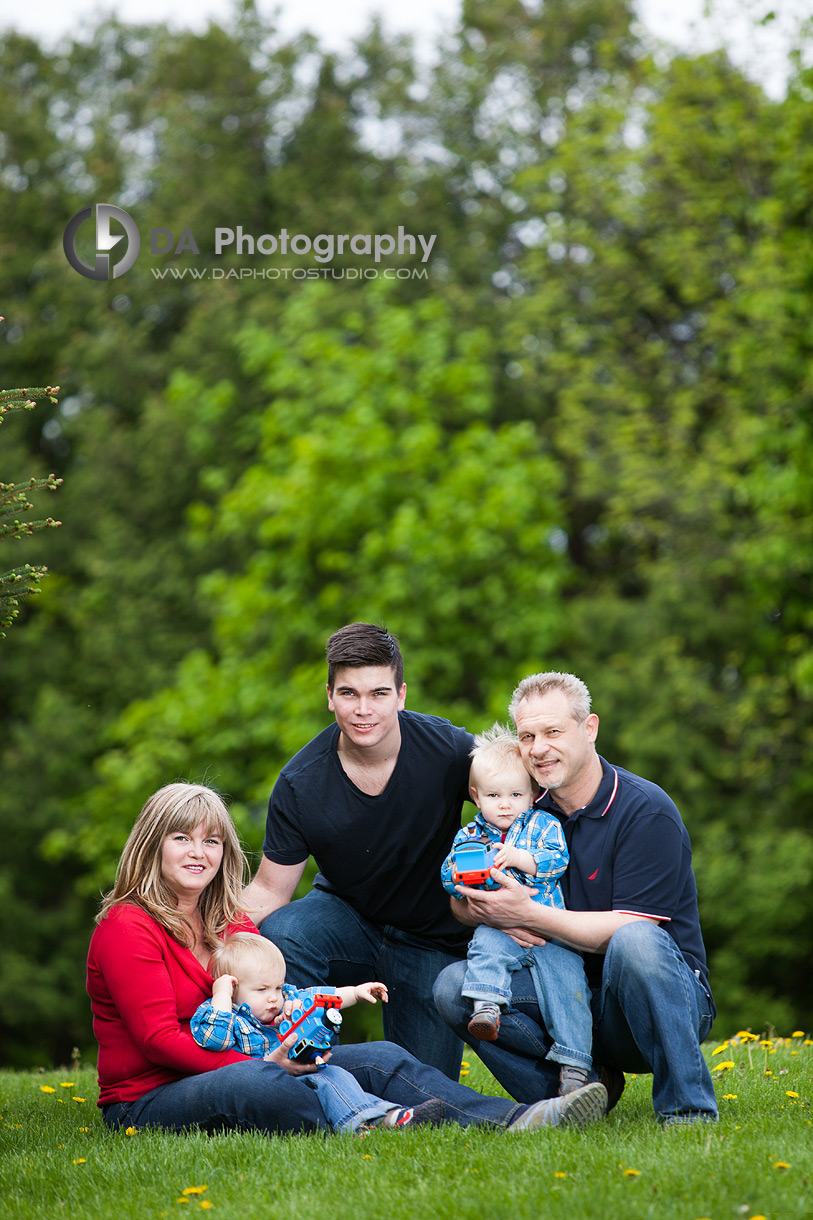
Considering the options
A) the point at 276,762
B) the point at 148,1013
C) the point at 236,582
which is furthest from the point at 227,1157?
the point at 236,582

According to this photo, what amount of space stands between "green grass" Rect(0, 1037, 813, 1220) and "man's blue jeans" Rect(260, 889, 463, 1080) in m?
0.91

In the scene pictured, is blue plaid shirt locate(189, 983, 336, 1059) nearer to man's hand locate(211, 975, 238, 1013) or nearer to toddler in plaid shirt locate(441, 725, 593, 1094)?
man's hand locate(211, 975, 238, 1013)

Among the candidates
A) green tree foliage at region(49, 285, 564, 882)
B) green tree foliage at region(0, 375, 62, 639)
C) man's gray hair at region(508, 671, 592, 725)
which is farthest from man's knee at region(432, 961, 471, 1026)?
green tree foliage at region(49, 285, 564, 882)

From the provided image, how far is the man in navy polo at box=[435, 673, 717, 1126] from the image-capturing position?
3.92 metres

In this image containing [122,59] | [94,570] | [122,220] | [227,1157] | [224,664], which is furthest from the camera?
[122,59]

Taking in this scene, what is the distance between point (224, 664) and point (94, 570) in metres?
3.43

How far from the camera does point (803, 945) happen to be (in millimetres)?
13219

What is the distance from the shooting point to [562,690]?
4.30 m

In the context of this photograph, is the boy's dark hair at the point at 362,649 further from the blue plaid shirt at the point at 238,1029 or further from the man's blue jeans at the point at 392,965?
the blue plaid shirt at the point at 238,1029

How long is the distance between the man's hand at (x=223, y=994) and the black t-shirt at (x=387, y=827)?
768 mm

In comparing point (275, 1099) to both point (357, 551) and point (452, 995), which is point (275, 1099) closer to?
point (452, 995)

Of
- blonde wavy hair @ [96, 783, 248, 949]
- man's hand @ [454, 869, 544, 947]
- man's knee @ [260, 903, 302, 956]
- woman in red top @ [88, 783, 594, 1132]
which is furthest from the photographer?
man's knee @ [260, 903, 302, 956]

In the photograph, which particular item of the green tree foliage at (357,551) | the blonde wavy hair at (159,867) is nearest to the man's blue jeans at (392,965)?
the blonde wavy hair at (159,867)

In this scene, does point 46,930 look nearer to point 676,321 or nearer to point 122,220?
point 122,220
